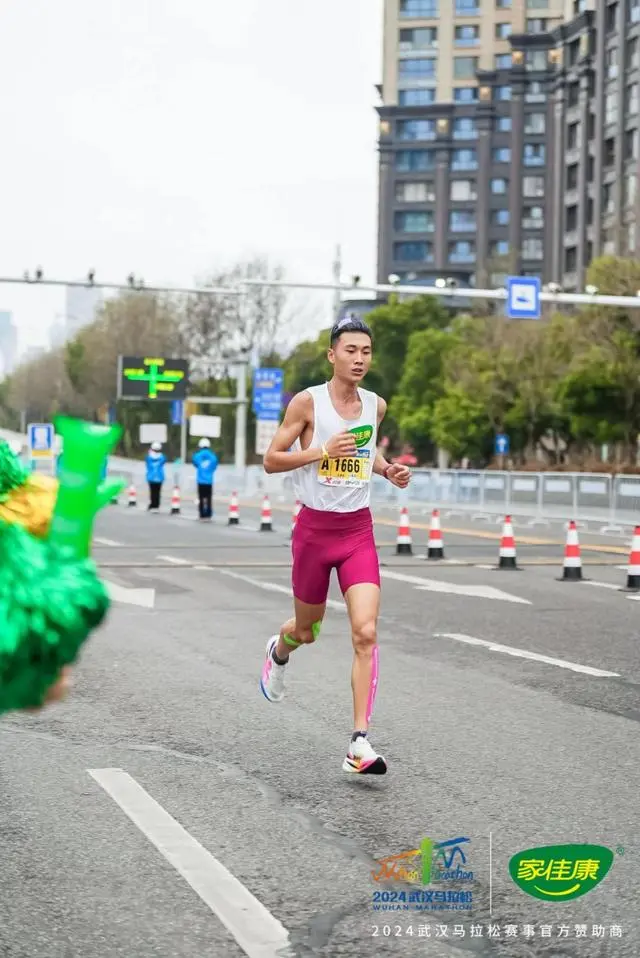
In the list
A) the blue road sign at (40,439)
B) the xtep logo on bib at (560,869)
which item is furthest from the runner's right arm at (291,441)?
the blue road sign at (40,439)

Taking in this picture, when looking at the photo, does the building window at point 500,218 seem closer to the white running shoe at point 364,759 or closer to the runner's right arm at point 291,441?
the runner's right arm at point 291,441

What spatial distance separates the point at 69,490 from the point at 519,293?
108 ft

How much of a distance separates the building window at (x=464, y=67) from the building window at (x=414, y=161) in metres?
5.79

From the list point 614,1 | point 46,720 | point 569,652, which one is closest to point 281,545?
point 569,652

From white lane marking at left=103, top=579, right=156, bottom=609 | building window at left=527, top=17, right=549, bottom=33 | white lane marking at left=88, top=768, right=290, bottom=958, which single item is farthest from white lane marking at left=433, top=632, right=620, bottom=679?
building window at left=527, top=17, right=549, bottom=33

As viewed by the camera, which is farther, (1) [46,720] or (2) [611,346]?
(2) [611,346]

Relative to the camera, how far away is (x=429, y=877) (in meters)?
5.36

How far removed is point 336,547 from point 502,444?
56.9 m

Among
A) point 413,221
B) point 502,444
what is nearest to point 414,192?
point 413,221

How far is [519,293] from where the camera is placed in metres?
35.2

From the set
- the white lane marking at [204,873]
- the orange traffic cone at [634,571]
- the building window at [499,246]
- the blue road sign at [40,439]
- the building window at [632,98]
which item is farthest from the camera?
the building window at [499,246]

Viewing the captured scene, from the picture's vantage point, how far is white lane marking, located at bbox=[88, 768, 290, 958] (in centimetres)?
462

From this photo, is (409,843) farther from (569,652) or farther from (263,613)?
(263,613)

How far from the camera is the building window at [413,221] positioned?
12962 cm
